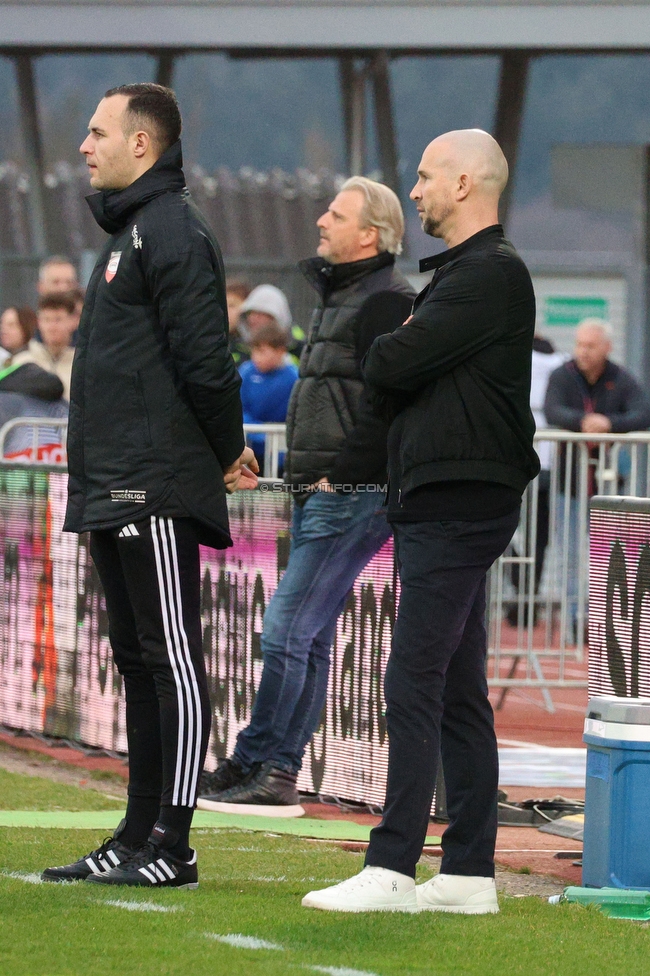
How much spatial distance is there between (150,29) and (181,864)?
12.5 metres

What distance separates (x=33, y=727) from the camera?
880cm

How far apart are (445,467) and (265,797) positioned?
2.66m

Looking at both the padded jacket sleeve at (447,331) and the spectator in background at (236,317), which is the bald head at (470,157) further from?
the spectator in background at (236,317)

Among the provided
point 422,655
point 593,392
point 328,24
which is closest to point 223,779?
point 422,655

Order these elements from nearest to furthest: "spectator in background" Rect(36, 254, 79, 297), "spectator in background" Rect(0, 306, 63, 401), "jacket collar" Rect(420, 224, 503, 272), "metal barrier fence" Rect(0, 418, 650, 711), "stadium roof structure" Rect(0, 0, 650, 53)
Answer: "jacket collar" Rect(420, 224, 503, 272), "metal barrier fence" Rect(0, 418, 650, 711), "spectator in background" Rect(0, 306, 63, 401), "spectator in background" Rect(36, 254, 79, 297), "stadium roof structure" Rect(0, 0, 650, 53)

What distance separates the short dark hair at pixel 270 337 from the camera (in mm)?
10633

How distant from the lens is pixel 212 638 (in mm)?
7824

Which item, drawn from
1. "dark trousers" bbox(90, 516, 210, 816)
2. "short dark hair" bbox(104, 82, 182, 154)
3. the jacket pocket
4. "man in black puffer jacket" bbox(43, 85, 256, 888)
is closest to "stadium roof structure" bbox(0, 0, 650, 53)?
"short dark hair" bbox(104, 82, 182, 154)

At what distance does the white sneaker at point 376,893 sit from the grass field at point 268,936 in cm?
4

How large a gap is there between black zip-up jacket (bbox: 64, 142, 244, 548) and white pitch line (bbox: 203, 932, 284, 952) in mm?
1221

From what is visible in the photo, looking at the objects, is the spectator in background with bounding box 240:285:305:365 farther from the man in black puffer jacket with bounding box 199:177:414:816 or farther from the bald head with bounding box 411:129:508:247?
the bald head with bounding box 411:129:508:247

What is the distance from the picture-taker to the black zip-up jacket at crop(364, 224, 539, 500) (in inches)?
186

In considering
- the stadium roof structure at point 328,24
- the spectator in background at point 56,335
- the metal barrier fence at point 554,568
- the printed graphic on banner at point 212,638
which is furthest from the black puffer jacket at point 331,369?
the stadium roof structure at point 328,24

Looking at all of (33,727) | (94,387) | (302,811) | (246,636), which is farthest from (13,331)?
(94,387)
